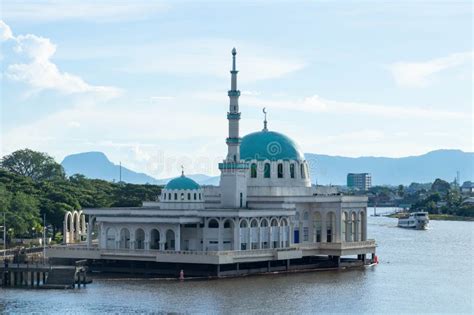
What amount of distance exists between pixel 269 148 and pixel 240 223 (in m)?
18.0

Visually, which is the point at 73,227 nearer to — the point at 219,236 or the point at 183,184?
the point at 183,184

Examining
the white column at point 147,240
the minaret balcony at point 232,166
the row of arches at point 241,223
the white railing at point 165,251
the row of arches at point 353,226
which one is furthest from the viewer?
the row of arches at point 353,226

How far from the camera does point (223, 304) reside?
88.9m

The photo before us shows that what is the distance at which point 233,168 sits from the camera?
12038 centimetres

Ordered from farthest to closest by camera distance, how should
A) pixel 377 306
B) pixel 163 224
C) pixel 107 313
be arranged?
pixel 163 224 < pixel 377 306 < pixel 107 313

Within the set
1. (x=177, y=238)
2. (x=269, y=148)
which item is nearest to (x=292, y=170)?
(x=269, y=148)

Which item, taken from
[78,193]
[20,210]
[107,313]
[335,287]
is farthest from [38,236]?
[107,313]

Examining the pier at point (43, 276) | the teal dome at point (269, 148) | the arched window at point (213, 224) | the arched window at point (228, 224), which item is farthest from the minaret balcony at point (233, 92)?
the pier at point (43, 276)

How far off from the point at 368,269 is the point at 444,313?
111 ft

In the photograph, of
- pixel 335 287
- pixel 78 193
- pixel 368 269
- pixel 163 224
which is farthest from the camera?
pixel 78 193

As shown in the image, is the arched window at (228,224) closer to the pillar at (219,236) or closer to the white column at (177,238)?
the pillar at (219,236)

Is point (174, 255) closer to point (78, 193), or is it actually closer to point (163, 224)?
point (163, 224)

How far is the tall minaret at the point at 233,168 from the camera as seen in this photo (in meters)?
121

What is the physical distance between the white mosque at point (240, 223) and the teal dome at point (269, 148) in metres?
0.11
